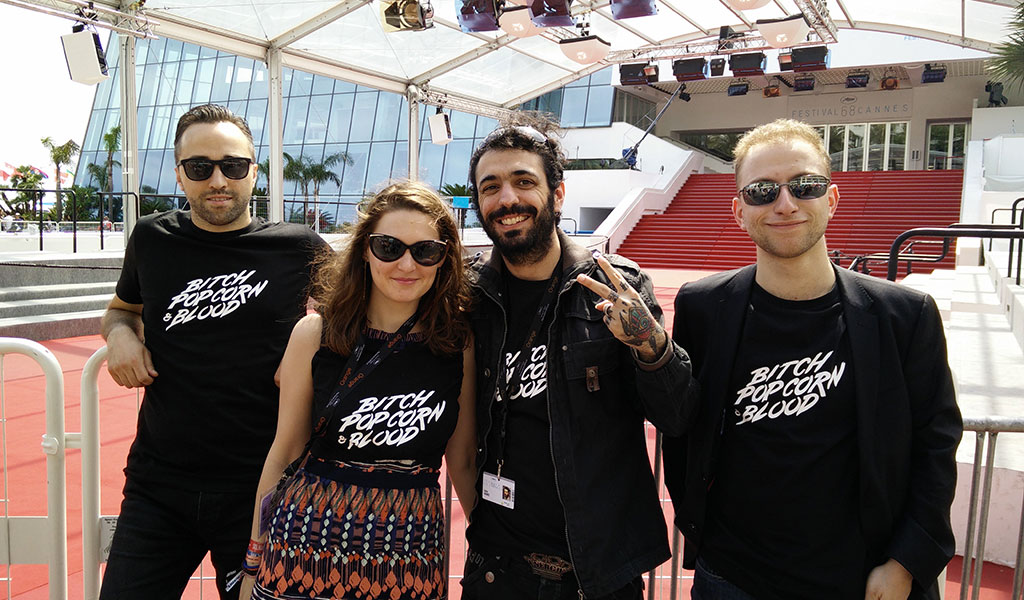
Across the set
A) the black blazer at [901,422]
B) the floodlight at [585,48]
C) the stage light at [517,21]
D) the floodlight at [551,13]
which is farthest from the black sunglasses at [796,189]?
the floodlight at [585,48]

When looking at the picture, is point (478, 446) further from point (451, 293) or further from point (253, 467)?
point (253, 467)

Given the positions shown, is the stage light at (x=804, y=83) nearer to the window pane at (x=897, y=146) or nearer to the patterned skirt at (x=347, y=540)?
the window pane at (x=897, y=146)

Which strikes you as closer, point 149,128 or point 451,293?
point 451,293

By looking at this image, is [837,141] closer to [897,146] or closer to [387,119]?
[897,146]

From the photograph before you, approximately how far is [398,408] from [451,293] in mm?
382

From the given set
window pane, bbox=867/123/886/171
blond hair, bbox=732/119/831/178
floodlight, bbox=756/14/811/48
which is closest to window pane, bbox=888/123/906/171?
window pane, bbox=867/123/886/171

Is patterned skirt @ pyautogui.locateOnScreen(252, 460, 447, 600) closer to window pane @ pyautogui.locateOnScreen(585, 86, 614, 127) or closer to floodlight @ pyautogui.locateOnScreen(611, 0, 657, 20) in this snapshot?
floodlight @ pyautogui.locateOnScreen(611, 0, 657, 20)

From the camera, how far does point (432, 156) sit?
3184 centimetres

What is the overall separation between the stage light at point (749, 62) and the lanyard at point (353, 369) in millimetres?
17840

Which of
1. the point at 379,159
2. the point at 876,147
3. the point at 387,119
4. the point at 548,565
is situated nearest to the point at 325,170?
the point at 379,159

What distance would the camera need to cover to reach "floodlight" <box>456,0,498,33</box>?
12.7 meters

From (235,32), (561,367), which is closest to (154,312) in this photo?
(561,367)

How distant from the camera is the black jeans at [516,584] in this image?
1.83 meters

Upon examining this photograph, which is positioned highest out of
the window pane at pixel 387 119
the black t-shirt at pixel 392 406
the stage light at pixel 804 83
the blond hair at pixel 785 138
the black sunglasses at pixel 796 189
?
the stage light at pixel 804 83
